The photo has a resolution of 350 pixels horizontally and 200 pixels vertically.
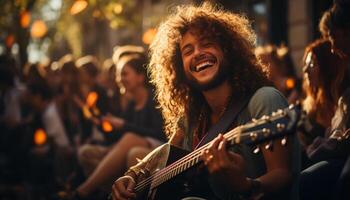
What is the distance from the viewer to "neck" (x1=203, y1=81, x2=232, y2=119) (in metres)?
4.41

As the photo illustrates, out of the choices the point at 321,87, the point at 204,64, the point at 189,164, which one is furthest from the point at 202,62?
the point at 321,87

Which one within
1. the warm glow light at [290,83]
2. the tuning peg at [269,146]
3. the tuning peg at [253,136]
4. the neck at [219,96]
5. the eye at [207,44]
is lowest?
the tuning peg at [269,146]

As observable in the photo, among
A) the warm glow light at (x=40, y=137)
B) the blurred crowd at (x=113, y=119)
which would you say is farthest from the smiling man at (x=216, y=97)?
the warm glow light at (x=40, y=137)

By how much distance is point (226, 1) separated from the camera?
13.1 metres

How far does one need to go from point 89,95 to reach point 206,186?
570cm

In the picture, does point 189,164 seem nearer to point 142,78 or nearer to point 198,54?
point 198,54

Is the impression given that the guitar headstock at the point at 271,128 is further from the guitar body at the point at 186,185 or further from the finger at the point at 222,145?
the guitar body at the point at 186,185

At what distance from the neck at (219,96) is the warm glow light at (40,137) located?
6.63 m

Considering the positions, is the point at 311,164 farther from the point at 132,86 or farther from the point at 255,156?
the point at 132,86

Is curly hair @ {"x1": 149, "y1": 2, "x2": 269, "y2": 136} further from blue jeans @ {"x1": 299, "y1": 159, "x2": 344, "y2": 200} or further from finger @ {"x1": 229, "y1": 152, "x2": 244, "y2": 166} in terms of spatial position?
finger @ {"x1": 229, "y1": 152, "x2": 244, "y2": 166}

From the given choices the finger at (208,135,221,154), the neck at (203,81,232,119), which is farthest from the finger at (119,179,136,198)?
the finger at (208,135,221,154)

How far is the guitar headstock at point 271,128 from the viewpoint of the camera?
127 inches

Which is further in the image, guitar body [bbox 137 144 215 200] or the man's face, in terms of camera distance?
the man's face

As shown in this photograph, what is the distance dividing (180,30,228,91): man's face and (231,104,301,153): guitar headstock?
924mm
